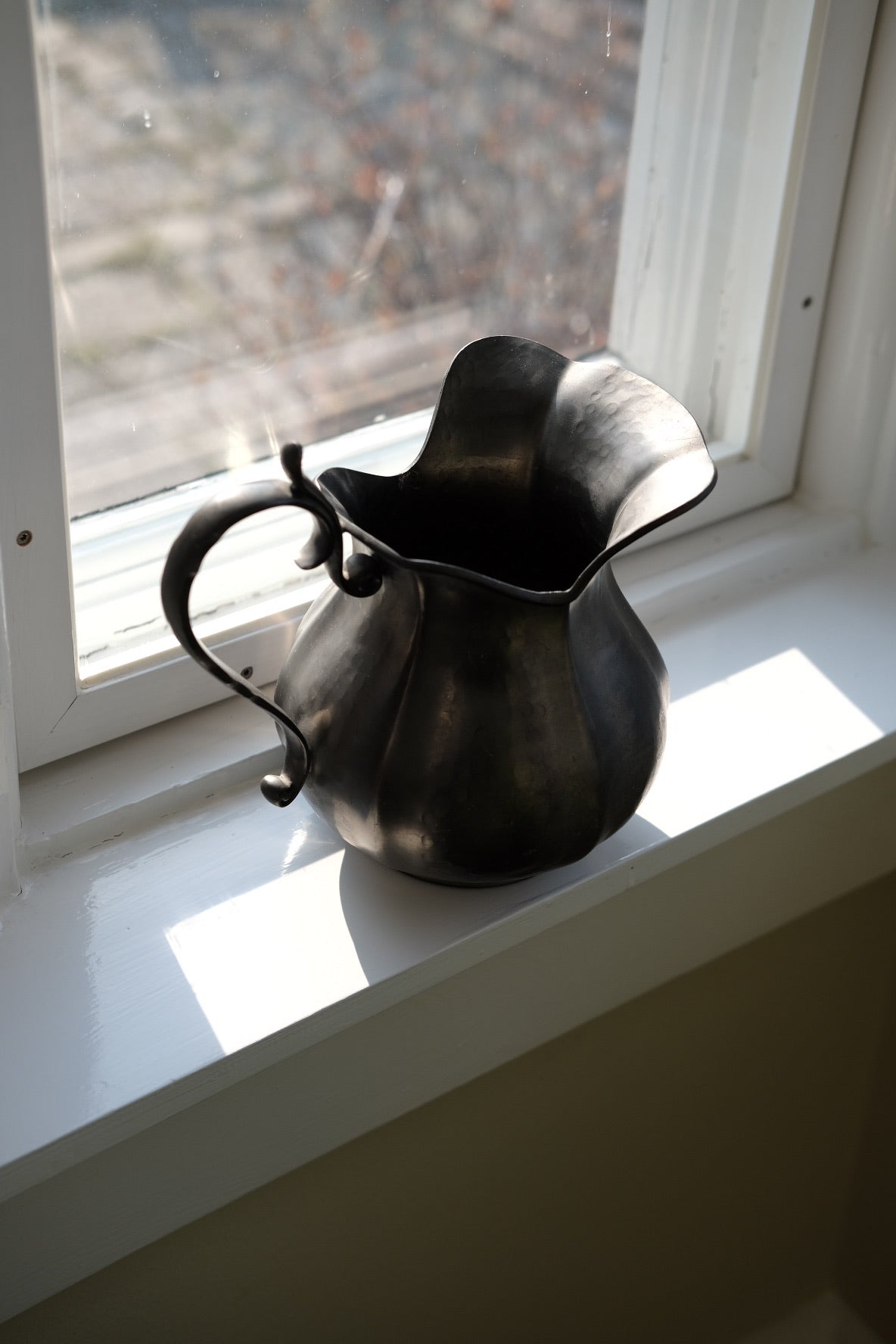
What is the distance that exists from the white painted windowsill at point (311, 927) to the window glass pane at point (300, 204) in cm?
14

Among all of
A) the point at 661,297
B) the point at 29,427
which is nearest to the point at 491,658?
the point at 29,427

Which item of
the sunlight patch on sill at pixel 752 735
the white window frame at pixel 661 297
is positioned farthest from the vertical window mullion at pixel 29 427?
the sunlight patch on sill at pixel 752 735

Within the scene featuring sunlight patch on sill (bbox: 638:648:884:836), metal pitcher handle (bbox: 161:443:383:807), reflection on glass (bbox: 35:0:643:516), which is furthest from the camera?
sunlight patch on sill (bbox: 638:648:884:836)

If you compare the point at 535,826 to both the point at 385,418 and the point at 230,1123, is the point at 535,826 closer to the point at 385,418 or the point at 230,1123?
the point at 230,1123

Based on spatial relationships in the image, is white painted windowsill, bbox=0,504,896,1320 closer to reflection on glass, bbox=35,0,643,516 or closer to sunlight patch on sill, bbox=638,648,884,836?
sunlight patch on sill, bbox=638,648,884,836

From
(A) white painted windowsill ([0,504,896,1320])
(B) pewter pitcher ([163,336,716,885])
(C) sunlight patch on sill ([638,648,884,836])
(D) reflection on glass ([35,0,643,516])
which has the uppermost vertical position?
(D) reflection on glass ([35,0,643,516])

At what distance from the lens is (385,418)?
2.63 ft

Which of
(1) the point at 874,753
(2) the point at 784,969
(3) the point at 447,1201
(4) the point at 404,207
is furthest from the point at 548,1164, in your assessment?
(4) the point at 404,207

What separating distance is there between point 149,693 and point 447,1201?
388mm

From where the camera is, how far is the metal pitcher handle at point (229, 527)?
1.66 feet

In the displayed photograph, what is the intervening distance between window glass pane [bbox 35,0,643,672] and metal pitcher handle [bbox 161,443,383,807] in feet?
0.59

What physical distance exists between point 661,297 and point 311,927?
1.63 feet

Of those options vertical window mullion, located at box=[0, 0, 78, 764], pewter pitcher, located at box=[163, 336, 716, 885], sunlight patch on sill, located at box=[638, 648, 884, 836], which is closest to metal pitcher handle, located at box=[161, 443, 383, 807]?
pewter pitcher, located at box=[163, 336, 716, 885]

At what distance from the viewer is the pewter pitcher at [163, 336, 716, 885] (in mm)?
563
